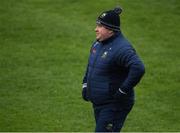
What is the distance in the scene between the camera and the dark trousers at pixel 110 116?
847cm

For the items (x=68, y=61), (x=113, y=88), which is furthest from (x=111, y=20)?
(x=68, y=61)

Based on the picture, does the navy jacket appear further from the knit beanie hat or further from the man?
the knit beanie hat

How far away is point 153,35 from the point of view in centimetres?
1689

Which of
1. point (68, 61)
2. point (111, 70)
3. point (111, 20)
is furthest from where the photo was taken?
point (68, 61)

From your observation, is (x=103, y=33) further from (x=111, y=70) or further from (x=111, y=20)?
(x=111, y=70)

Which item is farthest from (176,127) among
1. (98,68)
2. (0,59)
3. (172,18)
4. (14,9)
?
(14,9)

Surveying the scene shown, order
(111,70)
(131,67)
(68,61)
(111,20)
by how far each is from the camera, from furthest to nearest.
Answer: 1. (68,61)
2. (111,20)
3. (111,70)
4. (131,67)

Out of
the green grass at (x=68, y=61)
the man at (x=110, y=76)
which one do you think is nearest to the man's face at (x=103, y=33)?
the man at (x=110, y=76)

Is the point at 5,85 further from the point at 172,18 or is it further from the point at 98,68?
the point at 172,18

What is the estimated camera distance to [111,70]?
27.7 ft

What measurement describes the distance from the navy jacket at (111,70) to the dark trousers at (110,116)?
0.10 metres

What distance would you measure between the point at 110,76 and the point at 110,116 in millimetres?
555

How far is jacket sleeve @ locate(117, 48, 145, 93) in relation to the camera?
8148 mm

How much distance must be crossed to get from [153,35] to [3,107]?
615cm
